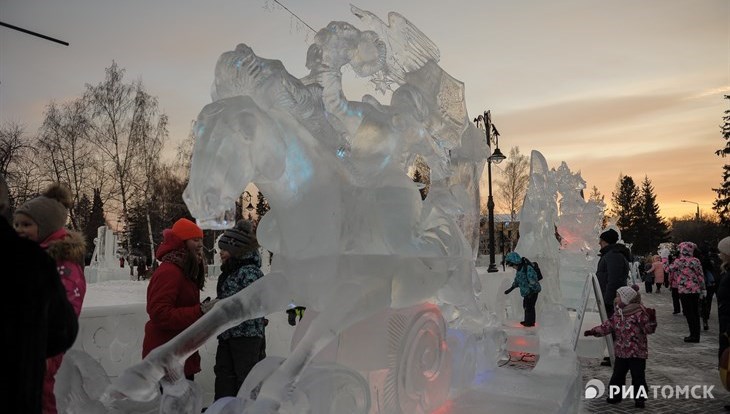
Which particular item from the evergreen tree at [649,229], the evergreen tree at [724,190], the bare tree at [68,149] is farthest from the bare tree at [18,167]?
the evergreen tree at [649,229]

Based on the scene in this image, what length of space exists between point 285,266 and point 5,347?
4.56ft

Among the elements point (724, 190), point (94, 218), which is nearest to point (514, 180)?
point (724, 190)

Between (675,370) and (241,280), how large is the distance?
21.0ft

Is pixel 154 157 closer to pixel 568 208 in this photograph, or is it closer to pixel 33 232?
pixel 568 208

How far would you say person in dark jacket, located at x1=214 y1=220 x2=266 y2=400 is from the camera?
3975 millimetres

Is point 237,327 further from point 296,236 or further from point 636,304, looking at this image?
point 636,304

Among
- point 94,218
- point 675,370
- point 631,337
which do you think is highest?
point 94,218

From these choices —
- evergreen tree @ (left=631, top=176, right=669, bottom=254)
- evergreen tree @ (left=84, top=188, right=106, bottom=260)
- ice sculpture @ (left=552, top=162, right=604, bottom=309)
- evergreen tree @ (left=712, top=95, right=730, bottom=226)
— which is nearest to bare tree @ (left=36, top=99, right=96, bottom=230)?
evergreen tree @ (left=84, top=188, right=106, bottom=260)

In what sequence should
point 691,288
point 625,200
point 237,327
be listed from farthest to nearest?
point 625,200
point 691,288
point 237,327

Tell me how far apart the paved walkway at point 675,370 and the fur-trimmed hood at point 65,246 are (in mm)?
4914

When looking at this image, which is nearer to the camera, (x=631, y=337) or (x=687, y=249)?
(x=631, y=337)

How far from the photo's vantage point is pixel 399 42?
12.5 feet

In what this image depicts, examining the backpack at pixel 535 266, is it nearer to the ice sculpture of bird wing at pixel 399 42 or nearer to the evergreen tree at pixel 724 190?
the ice sculpture of bird wing at pixel 399 42

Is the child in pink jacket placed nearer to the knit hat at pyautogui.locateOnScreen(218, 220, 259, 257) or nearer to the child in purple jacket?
the child in purple jacket
